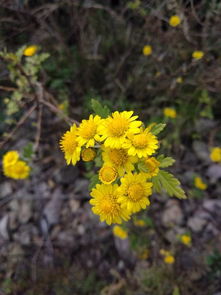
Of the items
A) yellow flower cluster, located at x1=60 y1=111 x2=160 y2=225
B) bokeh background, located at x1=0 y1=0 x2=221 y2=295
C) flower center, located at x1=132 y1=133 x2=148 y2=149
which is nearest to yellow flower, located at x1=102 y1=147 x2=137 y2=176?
yellow flower cluster, located at x1=60 y1=111 x2=160 y2=225

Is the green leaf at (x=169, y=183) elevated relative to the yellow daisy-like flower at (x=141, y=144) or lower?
lower

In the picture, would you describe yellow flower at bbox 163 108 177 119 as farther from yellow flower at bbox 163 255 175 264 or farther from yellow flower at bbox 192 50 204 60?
yellow flower at bbox 163 255 175 264

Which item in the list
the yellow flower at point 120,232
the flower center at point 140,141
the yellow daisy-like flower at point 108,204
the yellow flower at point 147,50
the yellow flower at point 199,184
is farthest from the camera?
the yellow flower at point 147,50

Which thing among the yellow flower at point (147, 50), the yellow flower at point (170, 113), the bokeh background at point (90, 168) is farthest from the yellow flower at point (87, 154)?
the yellow flower at point (147, 50)

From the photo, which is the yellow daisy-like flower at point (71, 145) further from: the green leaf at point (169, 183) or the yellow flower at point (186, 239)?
the yellow flower at point (186, 239)

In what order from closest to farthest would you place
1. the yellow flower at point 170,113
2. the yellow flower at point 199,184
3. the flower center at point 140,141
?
1. the flower center at point 140,141
2. the yellow flower at point 199,184
3. the yellow flower at point 170,113

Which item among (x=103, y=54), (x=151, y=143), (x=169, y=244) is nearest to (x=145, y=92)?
(x=103, y=54)

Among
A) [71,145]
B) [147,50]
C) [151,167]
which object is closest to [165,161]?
[151,167]
